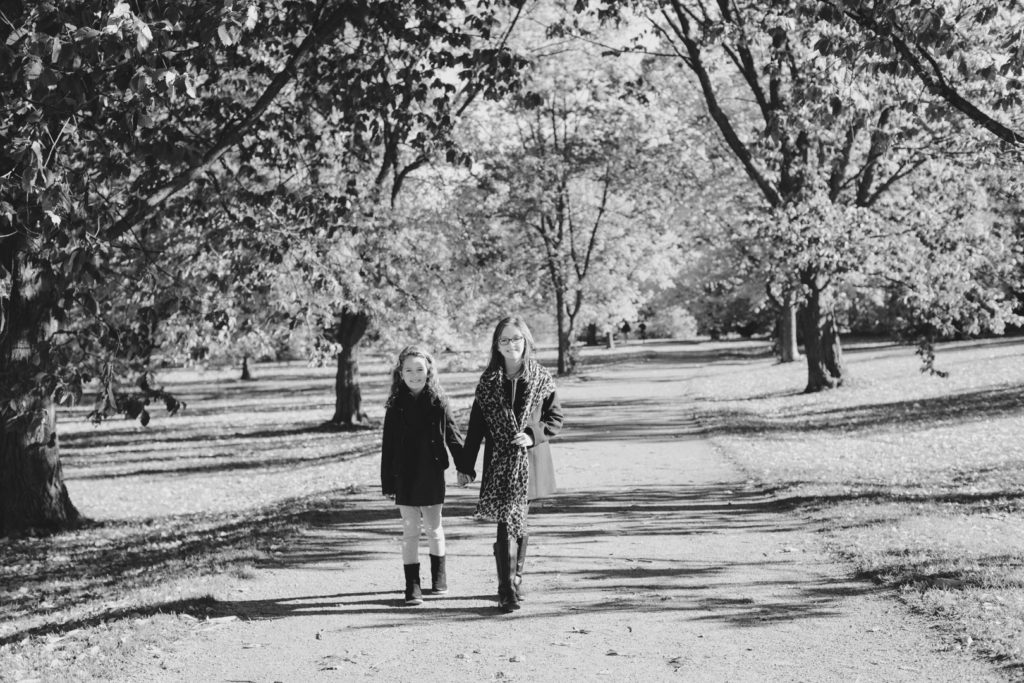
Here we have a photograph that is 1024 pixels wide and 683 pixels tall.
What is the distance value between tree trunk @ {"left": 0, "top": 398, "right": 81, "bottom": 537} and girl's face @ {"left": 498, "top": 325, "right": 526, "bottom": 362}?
6410mm

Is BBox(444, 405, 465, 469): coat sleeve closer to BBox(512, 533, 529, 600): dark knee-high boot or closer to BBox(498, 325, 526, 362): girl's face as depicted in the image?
BBox(498, 325, 526, 362): girl's face

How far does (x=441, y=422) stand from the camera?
22.0 ft

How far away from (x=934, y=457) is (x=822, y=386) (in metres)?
12.2

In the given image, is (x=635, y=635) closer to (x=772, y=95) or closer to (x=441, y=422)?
(x=441, y=422)

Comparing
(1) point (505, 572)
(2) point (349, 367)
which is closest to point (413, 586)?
(1) point (505, 572)

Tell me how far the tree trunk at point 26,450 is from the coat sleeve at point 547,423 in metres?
5.62

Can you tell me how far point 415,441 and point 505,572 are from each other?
42.3 inches

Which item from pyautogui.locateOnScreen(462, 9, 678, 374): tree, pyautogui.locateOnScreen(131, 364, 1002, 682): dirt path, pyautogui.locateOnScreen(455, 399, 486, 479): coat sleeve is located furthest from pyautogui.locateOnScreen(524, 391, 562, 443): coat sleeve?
pyautogui.locateOnScreen(462, 9, 678, 374): tree

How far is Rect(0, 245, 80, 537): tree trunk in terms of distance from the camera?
10.3 m

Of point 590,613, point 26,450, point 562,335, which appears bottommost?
point 590,613

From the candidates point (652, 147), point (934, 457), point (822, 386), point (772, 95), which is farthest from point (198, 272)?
point (652, 147)

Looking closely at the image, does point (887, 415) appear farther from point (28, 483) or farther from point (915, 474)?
point (28, 483)

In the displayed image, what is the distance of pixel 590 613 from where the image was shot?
248 inches

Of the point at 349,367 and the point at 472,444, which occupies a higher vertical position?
the point at 349,367
